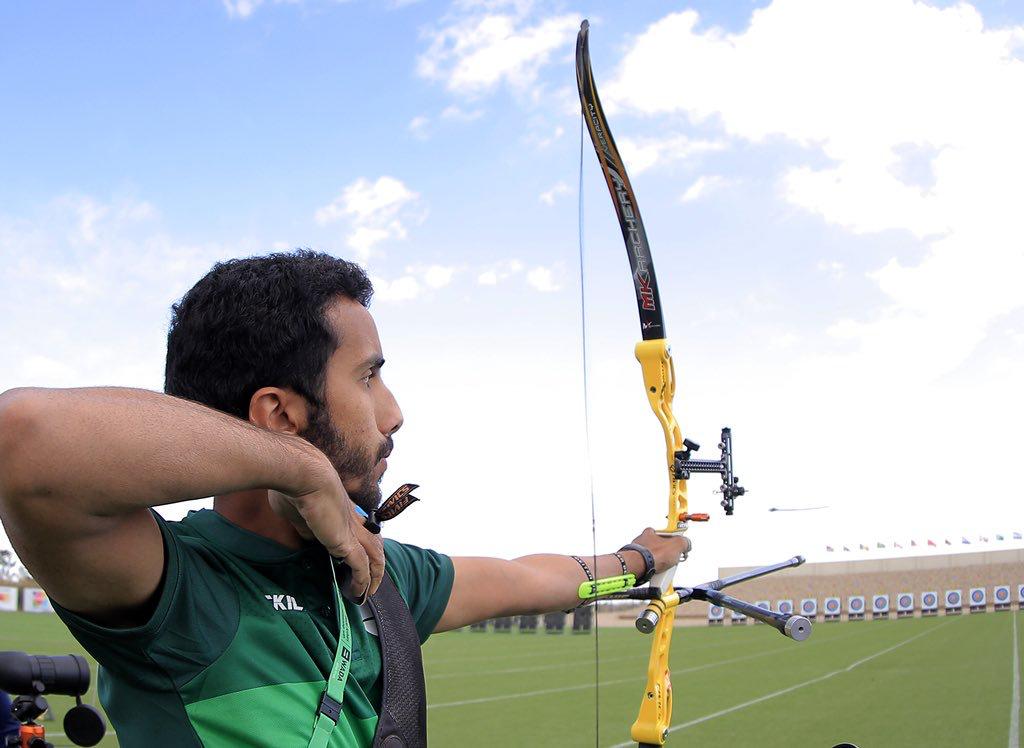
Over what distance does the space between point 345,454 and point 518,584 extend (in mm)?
769

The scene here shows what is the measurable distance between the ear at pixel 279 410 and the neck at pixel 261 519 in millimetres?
107

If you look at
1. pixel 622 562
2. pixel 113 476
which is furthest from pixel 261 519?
pixel 622 562

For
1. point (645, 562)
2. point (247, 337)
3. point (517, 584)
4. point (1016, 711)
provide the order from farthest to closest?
point (1016, 711), point (645, 562), point (517, 584), point (247, 337)

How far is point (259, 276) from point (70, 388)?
1.51 feet

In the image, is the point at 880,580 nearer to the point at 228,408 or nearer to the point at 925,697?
the point at 925,697

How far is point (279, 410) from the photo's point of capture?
1290mm

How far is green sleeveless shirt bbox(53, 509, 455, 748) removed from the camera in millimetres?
1113

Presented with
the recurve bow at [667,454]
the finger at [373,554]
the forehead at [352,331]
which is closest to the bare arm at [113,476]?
the finger at [373,554]

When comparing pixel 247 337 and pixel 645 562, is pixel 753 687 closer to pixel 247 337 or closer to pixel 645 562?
pixel 645 562

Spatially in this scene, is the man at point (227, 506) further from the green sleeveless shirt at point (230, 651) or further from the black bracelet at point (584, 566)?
the black bracelet at point (584, 566)

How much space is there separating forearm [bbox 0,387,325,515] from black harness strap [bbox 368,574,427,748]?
0.46 metres

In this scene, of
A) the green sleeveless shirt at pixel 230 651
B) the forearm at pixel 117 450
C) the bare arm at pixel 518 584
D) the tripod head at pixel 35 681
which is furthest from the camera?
the tripod head at pixel 35 681

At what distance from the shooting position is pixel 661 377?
274 cm

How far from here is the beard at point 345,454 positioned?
4.21 ft
